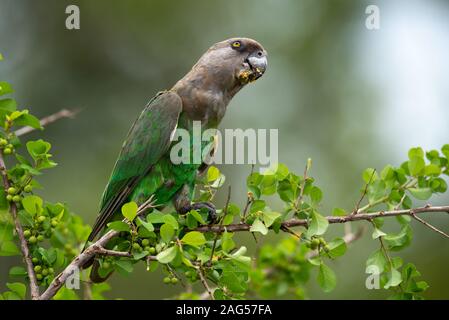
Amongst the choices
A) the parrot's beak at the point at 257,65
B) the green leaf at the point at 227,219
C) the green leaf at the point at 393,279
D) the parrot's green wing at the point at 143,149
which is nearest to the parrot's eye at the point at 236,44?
the parrot's beak at the point at 257,65

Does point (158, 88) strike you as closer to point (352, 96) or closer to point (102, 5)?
point (102, 5)

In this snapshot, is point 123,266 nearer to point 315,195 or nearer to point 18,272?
point 18,272

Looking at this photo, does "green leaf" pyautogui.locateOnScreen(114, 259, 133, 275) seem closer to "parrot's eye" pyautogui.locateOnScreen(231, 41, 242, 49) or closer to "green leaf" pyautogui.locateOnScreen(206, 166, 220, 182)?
"green leaf" pyautogui.locateOnScreen(206, 166, 220, 182)

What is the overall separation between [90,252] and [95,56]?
7.77 meters

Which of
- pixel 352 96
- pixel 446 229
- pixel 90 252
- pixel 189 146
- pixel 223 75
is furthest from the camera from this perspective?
pixel 352 96

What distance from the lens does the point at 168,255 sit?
313 centimetres

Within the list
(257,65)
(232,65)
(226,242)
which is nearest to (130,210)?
(226,242)

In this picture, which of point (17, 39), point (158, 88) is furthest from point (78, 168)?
point (17, 39)

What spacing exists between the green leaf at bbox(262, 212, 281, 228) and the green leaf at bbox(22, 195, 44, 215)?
1.33 metres

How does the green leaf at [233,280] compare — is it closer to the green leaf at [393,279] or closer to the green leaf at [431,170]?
the green leaf at [393,279]

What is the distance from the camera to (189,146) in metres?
4.50

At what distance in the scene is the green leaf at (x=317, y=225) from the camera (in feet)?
10.8

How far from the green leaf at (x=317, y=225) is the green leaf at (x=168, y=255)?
76cm

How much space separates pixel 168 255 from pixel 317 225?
84cm
